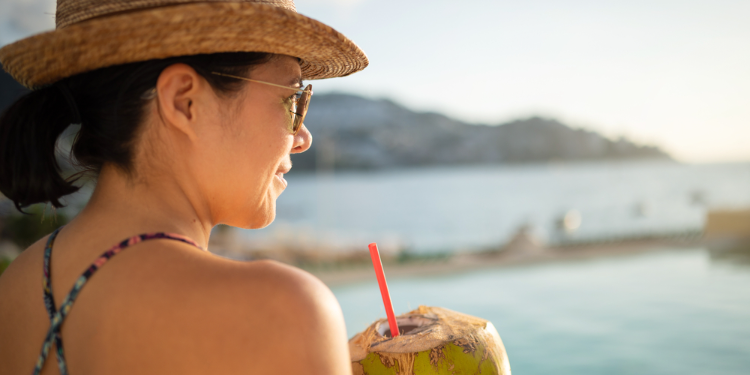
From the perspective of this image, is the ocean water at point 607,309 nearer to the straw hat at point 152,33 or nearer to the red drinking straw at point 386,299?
the red drinking straw at point 386,299

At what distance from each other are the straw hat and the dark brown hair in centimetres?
2

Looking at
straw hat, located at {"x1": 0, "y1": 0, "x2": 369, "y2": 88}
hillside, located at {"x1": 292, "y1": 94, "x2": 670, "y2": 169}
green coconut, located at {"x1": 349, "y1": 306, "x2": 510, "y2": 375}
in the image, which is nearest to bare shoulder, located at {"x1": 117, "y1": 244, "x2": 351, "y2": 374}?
green coconut, located at {"x1": 349, "y1": 306, "x2": 510, "y2": 375}

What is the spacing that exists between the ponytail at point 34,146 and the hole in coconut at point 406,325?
590 millimetres

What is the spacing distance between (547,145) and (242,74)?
219 feet

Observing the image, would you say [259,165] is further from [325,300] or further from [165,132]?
[325,300]

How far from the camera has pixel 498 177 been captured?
71.2 meters

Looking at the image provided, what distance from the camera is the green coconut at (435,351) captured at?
2.59ft

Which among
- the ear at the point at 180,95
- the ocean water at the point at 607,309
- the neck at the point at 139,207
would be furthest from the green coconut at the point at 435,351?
the ocean water at the point at 607,309

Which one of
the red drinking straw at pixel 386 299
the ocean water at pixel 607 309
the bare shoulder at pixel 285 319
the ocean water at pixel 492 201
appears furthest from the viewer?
the ocean water at pixel 492 201

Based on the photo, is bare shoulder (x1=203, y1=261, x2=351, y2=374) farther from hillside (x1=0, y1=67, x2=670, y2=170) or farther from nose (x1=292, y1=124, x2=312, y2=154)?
hillside (x1=0, y1=67, x2=670, y2=170)

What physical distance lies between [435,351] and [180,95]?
558 millimetres

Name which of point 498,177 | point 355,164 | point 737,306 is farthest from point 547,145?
point 737,306

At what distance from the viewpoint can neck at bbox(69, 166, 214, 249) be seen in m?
0.70

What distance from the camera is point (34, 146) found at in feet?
2.59
